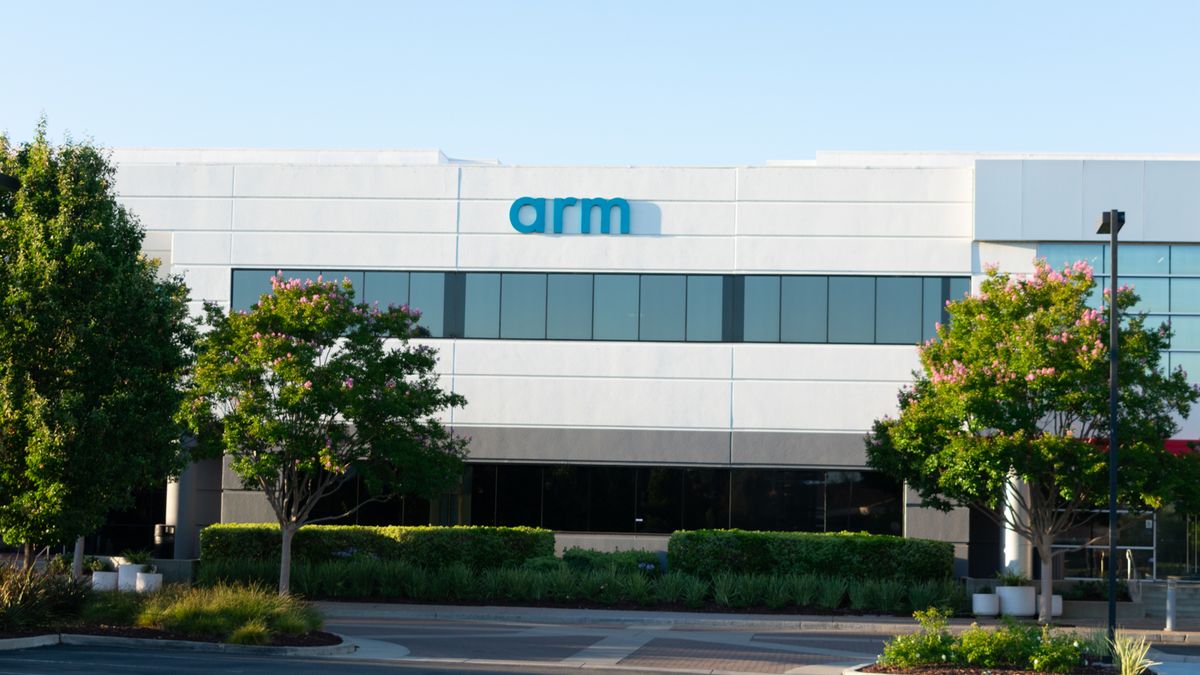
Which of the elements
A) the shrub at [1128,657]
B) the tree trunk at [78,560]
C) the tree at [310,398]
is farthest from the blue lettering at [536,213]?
the shrub at [1128,657]

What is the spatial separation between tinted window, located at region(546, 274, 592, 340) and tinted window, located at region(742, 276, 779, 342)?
3992 mm

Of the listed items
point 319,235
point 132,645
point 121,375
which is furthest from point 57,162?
point 319,235

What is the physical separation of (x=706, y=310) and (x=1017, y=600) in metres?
10.4

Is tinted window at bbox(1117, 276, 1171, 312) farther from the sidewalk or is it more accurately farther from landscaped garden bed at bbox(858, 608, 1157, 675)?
landscaped garden bed at bbox(858, 608, 1157, 675)

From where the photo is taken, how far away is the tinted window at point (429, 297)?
36.7 m

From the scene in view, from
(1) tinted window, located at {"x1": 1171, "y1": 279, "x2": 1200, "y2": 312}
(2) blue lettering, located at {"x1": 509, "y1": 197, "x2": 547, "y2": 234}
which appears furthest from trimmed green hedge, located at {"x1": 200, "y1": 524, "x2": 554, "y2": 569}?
(1) tinted window, located at {"x1": 1171, "y1": 279, "x2": 1200, "y2": 312}

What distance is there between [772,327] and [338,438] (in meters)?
11.8

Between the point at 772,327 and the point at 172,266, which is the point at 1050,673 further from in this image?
the point at 172,266

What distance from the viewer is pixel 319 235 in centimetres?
3712

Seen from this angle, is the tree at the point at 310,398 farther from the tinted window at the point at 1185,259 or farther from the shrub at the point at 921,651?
the tinted window at the point at 1185,259

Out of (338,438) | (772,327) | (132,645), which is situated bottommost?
(132,645)

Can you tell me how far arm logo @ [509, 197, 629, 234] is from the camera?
119ft

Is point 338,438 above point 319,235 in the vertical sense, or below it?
below

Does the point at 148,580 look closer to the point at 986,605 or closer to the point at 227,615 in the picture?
the point at 227,615
